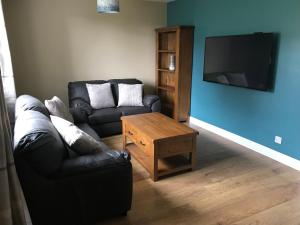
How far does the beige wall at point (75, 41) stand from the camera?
4.16m

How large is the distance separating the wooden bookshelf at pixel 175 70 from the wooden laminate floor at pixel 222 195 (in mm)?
1699

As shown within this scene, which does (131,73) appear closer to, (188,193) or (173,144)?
(173,144)

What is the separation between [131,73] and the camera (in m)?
5.19


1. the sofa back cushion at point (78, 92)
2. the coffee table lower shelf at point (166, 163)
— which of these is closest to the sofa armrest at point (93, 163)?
the coffee table lower shelf at point (166, 163)

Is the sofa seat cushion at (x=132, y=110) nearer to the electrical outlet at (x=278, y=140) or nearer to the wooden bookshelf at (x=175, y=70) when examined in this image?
the wooden bookshelf at (x=175, y=70)

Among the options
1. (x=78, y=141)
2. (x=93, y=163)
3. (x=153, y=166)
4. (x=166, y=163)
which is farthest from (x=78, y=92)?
(x=93, y=163)

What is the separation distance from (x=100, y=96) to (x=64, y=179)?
2.58m

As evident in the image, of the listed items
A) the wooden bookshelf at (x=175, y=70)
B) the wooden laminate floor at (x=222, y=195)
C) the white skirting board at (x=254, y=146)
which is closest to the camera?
the wooden laminate floor at (x=222, y=195)

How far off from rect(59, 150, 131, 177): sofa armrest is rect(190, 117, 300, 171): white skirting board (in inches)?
87.2

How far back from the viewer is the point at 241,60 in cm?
343

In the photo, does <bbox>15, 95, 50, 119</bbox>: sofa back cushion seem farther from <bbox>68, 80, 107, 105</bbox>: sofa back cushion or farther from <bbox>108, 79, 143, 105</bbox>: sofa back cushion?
<bbox>108, 79, 143, 105</bbox>: sofa back cushion

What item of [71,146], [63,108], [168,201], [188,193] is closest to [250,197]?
[188,193]

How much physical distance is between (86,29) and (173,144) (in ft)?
9.99

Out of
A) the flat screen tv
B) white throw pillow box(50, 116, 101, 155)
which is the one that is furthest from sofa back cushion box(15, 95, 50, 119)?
the flat screen tv
